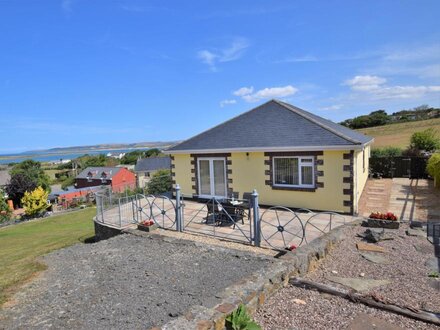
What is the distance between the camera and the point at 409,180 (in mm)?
18688

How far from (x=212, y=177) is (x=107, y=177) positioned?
44226 mm

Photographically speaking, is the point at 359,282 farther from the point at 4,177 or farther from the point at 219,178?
the point at 4,177

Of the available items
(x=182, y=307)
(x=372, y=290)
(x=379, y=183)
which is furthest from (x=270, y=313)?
(x=379, y=183)

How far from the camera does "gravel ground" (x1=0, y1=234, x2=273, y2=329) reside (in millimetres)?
4508

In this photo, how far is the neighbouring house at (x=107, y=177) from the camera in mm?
52781

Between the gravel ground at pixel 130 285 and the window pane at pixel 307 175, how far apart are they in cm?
596

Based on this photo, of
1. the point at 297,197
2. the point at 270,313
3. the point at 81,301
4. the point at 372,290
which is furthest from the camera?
the point at 297,197

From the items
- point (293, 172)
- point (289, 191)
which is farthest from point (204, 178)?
point (293, 172)

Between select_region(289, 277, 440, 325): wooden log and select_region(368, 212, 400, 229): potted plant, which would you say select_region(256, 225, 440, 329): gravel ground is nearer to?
select_region(289, 277, 440, 325): wooden log

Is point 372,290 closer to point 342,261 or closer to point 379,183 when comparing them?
point 342,261

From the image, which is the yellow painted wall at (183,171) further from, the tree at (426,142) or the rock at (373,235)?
the tree at (426,142)

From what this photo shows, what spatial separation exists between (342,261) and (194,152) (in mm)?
9375

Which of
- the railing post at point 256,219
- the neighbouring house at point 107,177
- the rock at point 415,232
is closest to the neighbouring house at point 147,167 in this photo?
the neighbouring house at point 107,177

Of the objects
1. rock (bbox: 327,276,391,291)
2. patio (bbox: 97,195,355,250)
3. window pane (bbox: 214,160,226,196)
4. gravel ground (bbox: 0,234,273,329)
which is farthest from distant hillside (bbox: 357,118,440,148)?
gravel ground (bbox: 0,234,273,329)
